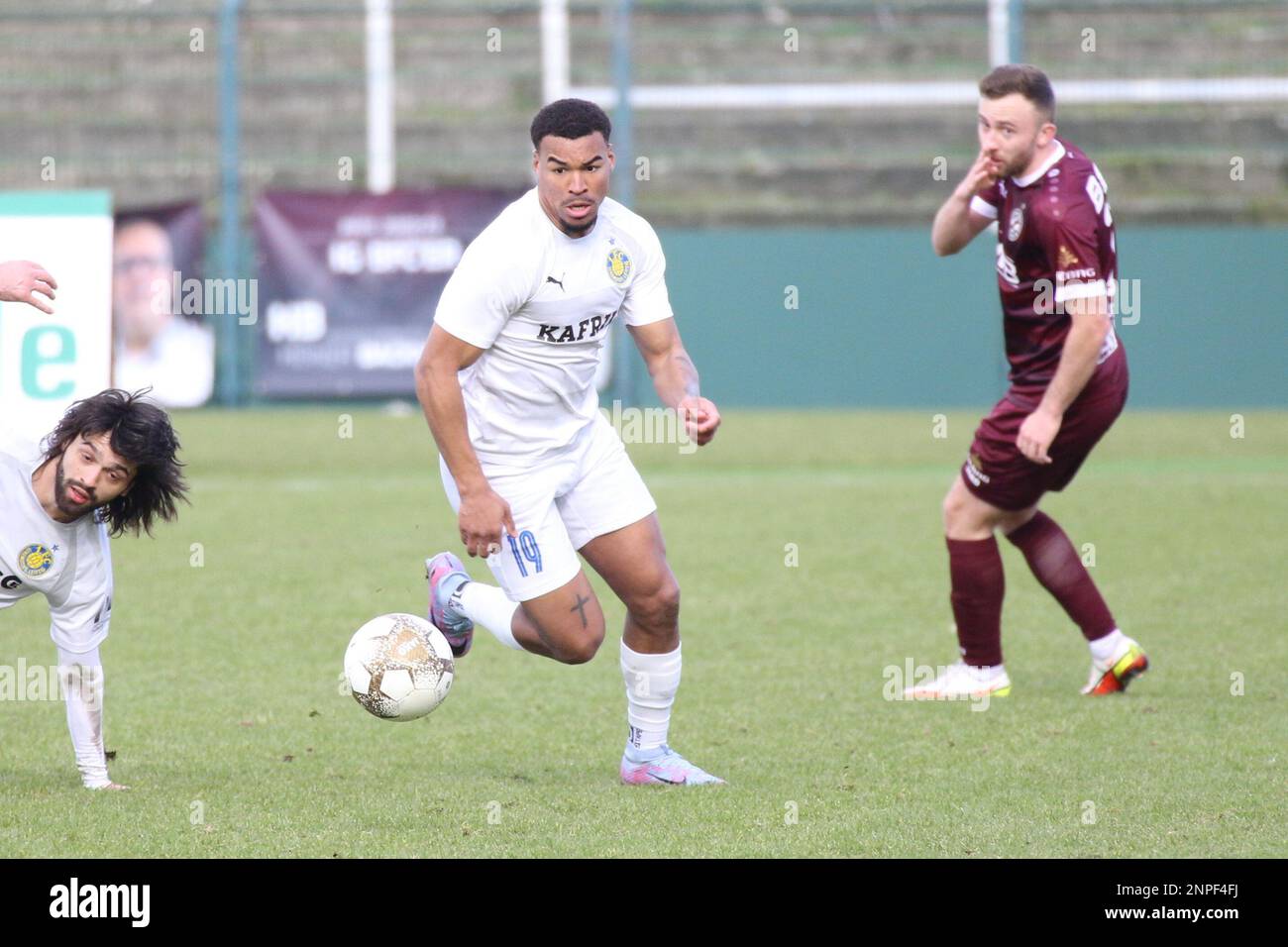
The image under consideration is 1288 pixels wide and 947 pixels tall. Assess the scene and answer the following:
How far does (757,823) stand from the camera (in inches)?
199

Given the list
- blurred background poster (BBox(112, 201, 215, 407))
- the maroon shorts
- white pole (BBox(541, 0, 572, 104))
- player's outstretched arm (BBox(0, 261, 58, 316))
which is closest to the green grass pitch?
the maroon shorts

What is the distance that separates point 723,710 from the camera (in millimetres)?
6770

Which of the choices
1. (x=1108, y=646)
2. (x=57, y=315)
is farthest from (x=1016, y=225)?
(x=57, y=315)

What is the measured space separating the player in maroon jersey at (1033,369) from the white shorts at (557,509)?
5.39 ft

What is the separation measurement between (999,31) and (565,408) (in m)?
17.5

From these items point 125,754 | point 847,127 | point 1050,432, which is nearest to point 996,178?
point 1050,432

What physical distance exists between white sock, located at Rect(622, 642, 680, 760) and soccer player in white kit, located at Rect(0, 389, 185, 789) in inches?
61.0

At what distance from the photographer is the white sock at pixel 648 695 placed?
572 centimetres

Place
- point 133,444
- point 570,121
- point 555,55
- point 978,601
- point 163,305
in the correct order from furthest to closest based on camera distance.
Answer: point 555,55 < point 163,305 < point 978,601 < point 570,121 < point 133,444

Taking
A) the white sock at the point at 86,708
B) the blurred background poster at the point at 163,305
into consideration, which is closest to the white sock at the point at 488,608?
the white sock at the point at 86,708

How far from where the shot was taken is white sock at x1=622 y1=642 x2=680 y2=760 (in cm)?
572

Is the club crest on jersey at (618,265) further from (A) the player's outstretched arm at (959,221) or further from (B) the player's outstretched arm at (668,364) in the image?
(A) the player's outstretched arm at (959,221)

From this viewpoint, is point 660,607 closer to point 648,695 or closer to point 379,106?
point 648,695

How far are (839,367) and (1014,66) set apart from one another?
1464 cm
